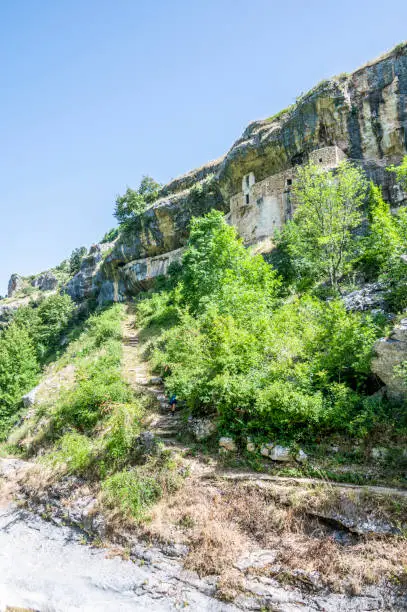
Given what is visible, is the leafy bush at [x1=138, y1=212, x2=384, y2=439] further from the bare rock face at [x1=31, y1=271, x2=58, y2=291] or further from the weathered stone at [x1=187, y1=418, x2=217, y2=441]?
the bare rock face at [x1=31, y1=271, x2=58, y2=291]

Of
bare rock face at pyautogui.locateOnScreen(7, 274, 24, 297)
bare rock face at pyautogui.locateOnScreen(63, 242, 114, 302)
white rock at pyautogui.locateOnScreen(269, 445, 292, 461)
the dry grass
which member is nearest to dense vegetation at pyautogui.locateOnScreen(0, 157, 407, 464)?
white rock at pyautogui.locateOnScreen(269, 445, 292, 461)

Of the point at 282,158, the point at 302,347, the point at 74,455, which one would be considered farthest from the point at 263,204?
the point at 74,455

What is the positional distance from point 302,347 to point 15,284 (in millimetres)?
88589

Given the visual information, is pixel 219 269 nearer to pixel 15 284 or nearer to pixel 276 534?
pixel 276 534

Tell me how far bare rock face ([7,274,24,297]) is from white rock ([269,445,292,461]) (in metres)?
84.8

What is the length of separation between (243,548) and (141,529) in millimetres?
2405

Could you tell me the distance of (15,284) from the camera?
82625 mm

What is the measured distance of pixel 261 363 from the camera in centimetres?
905

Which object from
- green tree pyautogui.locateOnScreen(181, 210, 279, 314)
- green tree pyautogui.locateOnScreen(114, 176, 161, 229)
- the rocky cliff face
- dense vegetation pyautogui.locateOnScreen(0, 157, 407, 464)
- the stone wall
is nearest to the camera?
dense vegetation pyautogui.locateOnScreen(0, 157, 407, 464)

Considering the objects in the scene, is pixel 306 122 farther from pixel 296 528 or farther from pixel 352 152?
pixel 296 528

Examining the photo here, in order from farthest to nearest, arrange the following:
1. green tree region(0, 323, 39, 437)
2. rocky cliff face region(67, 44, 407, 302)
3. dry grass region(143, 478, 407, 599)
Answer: rocky cliff face region(67, 44, 407, 302) < green tree region(0, 323, 39, 437) < dry grass region(143, 478, 407, 599)

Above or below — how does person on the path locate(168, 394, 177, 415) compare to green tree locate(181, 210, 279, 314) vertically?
below

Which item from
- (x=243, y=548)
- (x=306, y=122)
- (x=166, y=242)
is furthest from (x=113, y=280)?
(x=243, y=548)

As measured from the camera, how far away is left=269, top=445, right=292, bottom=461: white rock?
739 centimetres
